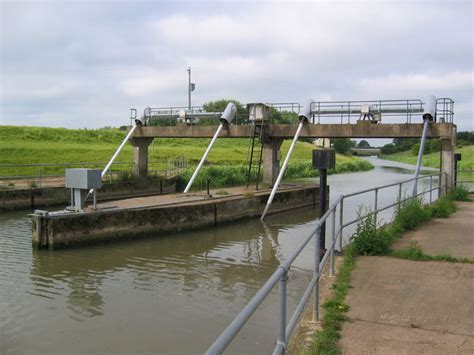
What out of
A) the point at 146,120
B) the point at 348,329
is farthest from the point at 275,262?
the point at 146,120

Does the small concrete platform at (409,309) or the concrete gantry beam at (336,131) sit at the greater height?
the concrete gantry beam at (336,131)

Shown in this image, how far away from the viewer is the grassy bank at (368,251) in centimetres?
483

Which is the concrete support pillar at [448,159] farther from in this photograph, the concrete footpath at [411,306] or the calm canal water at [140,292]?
the concrete footpath at [411,306]

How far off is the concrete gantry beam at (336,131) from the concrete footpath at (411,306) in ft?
39.0

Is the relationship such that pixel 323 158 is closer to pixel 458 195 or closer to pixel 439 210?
pixel 439 210

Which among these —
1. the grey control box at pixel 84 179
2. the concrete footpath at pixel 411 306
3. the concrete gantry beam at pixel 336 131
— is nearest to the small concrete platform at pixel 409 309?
the concrete footpath at pixel 411 306

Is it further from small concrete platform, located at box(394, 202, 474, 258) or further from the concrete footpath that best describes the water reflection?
small concrete platform, located at box(394, 202, 474, 258)

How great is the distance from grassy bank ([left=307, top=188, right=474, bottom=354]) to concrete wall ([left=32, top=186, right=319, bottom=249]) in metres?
7.42

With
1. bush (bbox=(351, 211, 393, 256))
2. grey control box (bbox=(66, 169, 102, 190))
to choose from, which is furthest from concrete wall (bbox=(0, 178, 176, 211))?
bush (bbox=(351, 211, 393, 256))

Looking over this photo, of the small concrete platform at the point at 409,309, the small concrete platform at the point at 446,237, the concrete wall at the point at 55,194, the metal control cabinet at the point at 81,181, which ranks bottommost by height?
the concrete wall at the point at 55,194

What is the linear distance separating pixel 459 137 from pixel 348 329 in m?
115

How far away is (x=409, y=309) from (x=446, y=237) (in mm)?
4685

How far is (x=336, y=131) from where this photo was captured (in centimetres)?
2152

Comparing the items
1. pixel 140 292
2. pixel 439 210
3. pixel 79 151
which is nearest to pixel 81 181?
pixel 140 292
